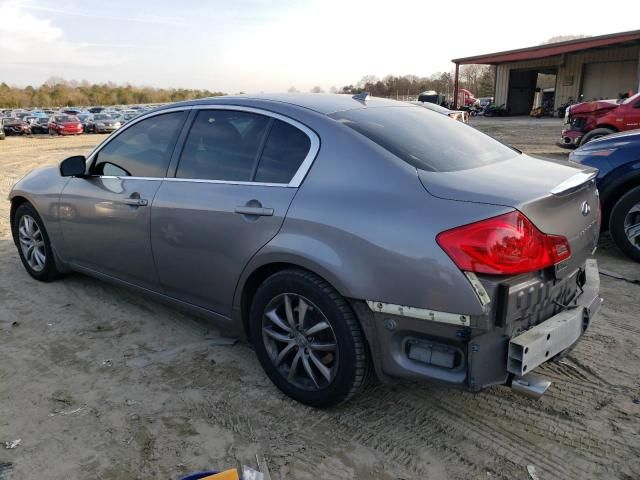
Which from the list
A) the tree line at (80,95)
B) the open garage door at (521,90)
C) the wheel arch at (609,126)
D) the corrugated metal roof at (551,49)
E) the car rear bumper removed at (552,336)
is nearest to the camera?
the car rear bumper removed at (552,336)

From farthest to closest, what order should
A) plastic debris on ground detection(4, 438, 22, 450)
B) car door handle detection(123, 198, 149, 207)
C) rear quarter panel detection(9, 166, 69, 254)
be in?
rear quarter panel detection(9, 166, 69, 254)
car door handle detection(123, 198, 149, 207)
plastic debris on ground detection(4, 438, 22, 450)

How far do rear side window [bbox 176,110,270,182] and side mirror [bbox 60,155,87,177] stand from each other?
3.66 ft

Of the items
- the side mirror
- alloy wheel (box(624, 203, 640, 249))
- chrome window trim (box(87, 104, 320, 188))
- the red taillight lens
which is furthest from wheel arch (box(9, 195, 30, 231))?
alloy wheel (box(624, 203, 640, 249))

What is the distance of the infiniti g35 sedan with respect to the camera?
2277 millimetres

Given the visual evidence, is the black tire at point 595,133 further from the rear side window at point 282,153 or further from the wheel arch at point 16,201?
the wheel arch at point 16,201

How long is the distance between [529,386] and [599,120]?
11446mm

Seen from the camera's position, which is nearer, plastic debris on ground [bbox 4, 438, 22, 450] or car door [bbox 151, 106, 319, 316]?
plastic debris on ground [bbox 4, 438, 22, 450]

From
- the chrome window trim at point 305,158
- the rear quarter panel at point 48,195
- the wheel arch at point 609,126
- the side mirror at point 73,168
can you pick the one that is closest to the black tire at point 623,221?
the chrome window trim at point 305,158

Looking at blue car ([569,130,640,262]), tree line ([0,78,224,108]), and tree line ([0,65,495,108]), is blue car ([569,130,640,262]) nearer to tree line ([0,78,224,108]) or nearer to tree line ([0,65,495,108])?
tree line ([0,65,495,108])

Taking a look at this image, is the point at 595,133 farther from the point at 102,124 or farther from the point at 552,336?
the point at 102,124

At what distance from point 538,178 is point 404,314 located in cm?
102

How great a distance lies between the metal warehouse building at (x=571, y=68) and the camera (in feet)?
102

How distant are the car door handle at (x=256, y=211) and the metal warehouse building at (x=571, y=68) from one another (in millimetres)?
32421

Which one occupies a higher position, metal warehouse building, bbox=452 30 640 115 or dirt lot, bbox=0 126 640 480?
metal warehouse building, bbox=452 30 640 115
